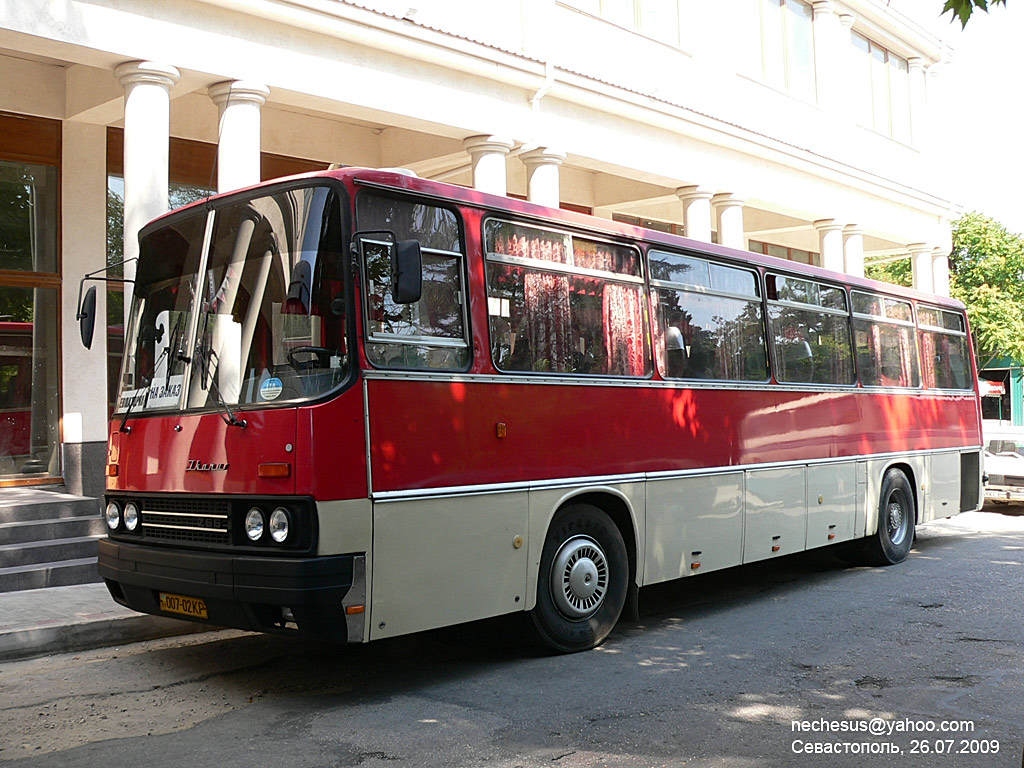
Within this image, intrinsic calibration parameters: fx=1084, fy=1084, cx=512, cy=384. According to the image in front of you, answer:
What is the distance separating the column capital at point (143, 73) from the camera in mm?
10461

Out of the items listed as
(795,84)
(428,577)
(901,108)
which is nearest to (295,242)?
→ (428,577)

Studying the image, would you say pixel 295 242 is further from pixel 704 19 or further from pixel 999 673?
pixel 704 19

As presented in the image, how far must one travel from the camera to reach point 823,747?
5.21 m

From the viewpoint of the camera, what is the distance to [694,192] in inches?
680

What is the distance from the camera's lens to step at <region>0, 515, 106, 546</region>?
10.3 metres

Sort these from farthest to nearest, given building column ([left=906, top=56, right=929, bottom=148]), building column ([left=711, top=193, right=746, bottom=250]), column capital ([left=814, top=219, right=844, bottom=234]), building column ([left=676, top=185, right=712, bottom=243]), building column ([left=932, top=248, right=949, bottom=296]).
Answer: building column ([left=906, top=56, right=929, bottom=148]), building column ([left=932, top=248, right=949, bottom=296]), column capital ([left=814, top=219, right=844, bottom=234]), building column ([left=711, top=193, right=746, bottom=250]), building column ([left=676, top=185, right=712, bottom=243])

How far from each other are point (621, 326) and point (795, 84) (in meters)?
15.0

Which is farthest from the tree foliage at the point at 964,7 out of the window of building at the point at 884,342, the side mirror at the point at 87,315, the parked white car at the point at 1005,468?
the parked white car at the point at 1005,468

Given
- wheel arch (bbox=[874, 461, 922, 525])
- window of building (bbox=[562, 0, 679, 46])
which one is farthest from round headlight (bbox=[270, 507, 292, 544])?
window of building (bbox=[562, 0, 679, 46])

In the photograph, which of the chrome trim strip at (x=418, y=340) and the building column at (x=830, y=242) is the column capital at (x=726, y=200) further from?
the chrome trim strip at (x=418, y=340)

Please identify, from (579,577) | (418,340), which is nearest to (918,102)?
(579,577)

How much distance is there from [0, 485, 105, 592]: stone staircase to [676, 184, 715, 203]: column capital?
1021 cm

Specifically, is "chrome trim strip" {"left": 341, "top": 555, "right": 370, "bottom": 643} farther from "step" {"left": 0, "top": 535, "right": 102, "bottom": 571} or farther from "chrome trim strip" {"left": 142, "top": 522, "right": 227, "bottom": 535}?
"step" {"left": 0, "top": 535, "right": 102, "bottom": 571}

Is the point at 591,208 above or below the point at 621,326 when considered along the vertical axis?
above
